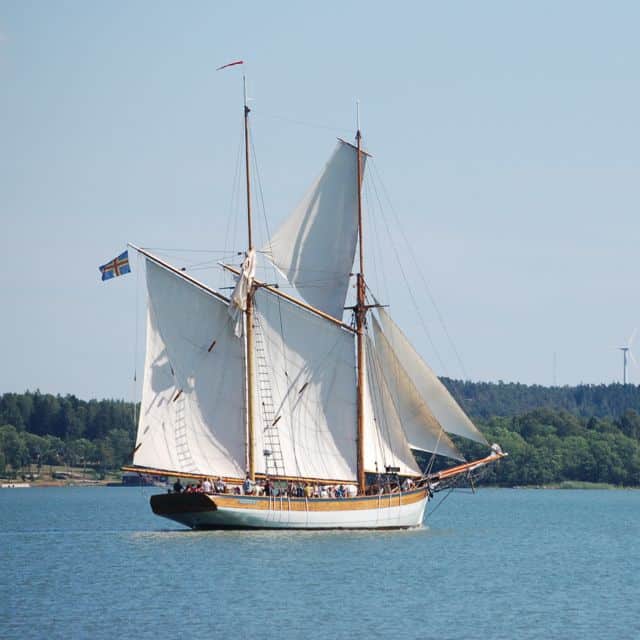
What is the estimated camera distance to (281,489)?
7400cm

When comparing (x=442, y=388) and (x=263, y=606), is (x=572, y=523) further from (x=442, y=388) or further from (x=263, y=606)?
(x=263, y=606)

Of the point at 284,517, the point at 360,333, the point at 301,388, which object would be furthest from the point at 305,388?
the point at 284,517

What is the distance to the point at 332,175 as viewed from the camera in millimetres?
76375

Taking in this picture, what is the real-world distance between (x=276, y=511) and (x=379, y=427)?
699cm

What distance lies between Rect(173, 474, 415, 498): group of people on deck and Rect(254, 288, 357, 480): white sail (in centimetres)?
71

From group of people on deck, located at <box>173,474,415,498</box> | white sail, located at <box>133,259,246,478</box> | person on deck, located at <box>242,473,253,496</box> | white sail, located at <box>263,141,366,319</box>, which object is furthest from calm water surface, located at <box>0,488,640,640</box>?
white sail, located at <box>263,141,366,319</box>

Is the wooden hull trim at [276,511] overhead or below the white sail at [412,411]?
below

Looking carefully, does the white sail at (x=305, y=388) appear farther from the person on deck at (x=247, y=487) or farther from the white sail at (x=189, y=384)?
the person on deck at (x=247, y=487)

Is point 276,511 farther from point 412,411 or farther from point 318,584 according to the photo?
point 318,584

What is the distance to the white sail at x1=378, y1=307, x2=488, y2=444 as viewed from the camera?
241ft

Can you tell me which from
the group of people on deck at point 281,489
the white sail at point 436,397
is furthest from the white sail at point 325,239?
the group of people on deck at point 281,489

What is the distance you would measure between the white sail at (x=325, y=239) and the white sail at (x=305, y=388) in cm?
137

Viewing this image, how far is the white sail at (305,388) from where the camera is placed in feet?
247

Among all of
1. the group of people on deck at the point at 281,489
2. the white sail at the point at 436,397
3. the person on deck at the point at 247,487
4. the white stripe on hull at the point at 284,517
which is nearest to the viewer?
the white stripe on hull at the point at 284,517
